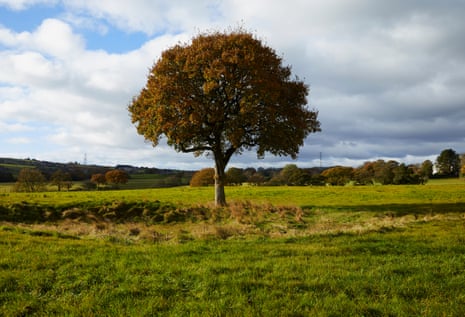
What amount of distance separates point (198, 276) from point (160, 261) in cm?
213

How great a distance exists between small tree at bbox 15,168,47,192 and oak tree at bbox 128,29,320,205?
42503 mm

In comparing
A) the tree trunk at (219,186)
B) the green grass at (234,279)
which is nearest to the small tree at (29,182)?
the tree trunk at (219,186)

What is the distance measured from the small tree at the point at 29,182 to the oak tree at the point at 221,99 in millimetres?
42503

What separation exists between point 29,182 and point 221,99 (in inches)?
1999

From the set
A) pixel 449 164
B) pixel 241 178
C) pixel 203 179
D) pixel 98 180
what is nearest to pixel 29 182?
pixel 98 180

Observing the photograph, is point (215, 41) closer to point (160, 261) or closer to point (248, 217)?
point (248, 217)

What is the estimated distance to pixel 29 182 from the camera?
60.8 meters

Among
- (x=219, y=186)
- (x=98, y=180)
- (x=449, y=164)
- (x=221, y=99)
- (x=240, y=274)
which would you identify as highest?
(x=221, y=99)

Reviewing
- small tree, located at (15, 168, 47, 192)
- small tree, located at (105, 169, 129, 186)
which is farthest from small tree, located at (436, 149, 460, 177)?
small tree, located at (15, 168, 47, 192)

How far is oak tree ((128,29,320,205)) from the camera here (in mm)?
26844

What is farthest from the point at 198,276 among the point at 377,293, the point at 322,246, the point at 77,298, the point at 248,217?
the point at 248,217

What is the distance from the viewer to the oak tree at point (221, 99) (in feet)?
88.1

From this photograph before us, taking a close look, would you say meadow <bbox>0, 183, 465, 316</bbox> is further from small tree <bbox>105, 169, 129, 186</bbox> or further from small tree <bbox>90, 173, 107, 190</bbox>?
small tree <bbox>105, 169, 129, 186</bbox>

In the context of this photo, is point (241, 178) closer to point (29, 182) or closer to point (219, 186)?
point (29, 182)
